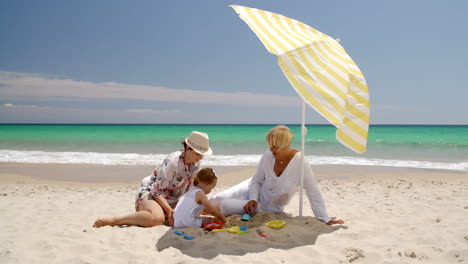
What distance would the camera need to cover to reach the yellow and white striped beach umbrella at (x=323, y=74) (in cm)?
314

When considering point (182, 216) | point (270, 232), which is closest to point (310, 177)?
point (270, 232)

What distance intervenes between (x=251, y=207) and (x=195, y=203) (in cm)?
82

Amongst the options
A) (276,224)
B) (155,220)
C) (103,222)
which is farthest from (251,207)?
(103,222)

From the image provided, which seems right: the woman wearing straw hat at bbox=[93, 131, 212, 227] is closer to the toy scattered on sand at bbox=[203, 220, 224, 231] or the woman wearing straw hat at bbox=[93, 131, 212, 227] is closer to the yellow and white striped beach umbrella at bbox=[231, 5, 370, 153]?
the toy scattered on sand at bbox=[203, 220, 224, 231]

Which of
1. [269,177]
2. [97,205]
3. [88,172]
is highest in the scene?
[269,177]

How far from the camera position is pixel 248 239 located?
356 centimetres

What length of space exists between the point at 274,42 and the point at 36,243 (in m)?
3.04

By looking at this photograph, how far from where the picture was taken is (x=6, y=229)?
12.6 ft

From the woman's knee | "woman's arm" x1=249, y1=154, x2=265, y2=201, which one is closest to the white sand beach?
the woman's knee

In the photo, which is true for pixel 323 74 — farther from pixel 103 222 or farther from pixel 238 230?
pixel 103 222

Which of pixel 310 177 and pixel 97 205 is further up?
pixel 310 177

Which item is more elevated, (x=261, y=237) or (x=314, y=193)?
(x=314, y=193)

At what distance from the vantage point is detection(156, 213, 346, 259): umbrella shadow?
3.27m

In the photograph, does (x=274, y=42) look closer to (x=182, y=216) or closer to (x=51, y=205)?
(x=182, y=216)
